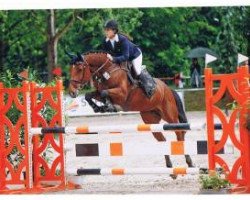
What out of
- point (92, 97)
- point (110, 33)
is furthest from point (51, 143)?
point (110, 33)

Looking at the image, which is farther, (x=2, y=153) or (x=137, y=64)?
(x=137, y=64)

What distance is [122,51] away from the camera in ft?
26.6

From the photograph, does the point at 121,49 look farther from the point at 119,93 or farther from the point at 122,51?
the point at 119,93

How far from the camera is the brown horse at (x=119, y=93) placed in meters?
7.75

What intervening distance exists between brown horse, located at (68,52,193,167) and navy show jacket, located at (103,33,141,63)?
92 mm

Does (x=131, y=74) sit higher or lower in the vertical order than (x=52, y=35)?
lower

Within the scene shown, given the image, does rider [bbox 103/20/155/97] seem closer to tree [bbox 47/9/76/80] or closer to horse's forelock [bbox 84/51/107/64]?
horse's forelock [bbox 84/51/107/64]

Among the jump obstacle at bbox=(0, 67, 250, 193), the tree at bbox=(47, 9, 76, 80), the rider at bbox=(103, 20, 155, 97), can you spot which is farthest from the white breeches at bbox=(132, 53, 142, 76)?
the tree at bbox=(47, 9, 76, 80)

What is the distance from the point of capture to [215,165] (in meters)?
6.20

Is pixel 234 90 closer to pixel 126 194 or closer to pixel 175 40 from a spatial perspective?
pixel 126 194

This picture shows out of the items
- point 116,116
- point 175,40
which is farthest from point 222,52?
point 116,116

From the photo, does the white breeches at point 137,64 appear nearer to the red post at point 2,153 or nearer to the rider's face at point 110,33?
the rider's face at point 110,33

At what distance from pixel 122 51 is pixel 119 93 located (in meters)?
0.41

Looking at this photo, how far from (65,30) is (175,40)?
7.64 feet
